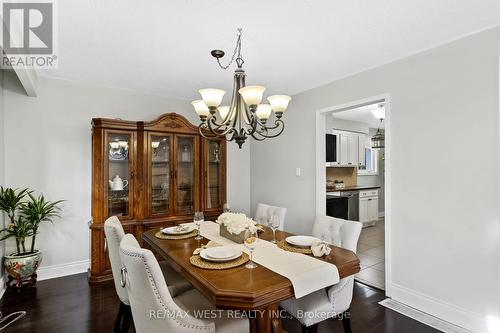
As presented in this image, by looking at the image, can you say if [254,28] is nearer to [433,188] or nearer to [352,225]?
[352,225]

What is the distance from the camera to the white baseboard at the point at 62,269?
314 centimetres

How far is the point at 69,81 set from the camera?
333cm

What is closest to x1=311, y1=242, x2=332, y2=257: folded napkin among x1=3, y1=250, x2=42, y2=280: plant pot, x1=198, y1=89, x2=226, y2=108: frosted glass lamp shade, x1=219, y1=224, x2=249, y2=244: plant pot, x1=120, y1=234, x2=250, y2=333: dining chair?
x1=219, y1=224, x2=249, y2=244: plant pot

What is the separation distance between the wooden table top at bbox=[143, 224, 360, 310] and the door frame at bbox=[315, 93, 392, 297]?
1212 millimetres

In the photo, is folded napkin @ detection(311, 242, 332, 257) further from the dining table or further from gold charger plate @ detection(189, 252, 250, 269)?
gold charger plate @ detection(189, 252, 250, 269)

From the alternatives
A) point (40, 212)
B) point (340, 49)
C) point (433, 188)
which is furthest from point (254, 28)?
point (40, 212)

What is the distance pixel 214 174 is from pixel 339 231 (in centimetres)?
225

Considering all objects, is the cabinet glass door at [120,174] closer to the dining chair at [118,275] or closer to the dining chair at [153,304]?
the dining chair at [118,275]

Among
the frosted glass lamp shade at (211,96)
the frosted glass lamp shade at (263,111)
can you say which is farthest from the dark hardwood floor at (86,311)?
the frosted glass lamp shade at (211,96)

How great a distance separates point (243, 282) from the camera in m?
1.35

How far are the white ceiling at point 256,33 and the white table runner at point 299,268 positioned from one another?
1.69m

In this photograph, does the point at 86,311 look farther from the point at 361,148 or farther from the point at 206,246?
the point at 361,148

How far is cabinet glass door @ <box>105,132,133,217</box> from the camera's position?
3.26 metres

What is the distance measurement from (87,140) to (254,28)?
2.65m
